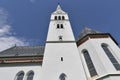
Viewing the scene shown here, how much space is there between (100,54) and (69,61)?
13.4ft

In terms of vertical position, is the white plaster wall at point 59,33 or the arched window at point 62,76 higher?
the white plaster wall at point 59,33

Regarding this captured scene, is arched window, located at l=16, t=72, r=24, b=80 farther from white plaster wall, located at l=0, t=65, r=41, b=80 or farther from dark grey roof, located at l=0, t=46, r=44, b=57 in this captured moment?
dark grey roof, located at l=0, t=46, r=44, b=57

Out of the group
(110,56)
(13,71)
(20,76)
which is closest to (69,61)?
(110,56)

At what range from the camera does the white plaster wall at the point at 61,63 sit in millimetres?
16019

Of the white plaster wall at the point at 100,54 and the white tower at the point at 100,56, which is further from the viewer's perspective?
the white plaster wall at the point at 100,54

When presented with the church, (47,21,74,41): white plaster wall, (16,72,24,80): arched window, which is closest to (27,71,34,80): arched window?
the church

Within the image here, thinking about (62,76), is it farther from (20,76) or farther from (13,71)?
(13,71)

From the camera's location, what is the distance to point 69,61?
17938 millimetres

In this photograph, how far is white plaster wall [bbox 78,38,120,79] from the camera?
1559 cm

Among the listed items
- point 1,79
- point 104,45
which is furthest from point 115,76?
point 1,79

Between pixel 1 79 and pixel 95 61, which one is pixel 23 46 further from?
pixel 95 61

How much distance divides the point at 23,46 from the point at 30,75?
1038 centimetres

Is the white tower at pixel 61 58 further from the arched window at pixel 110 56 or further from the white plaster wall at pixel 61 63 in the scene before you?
the arched window at pixel 110 56

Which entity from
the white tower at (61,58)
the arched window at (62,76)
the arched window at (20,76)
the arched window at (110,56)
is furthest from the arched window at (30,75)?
the arched window at (110,56)
